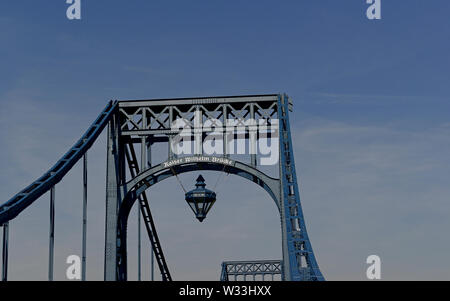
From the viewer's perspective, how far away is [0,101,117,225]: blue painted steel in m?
35.8

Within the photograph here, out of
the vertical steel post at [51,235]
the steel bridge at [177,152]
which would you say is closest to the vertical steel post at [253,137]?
the steel bridge at [177,152]

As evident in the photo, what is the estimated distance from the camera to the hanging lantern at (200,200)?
43.5m

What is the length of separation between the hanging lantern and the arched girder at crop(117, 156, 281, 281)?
2.15 meters

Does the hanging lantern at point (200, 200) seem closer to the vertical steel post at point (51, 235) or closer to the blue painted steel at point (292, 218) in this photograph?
the blue painted steel at point (292, 218)

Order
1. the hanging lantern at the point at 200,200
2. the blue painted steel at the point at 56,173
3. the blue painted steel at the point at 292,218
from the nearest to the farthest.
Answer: the blue painted steel at the point at 56,173
the blue painted steel at the point at 292,218
the hanging lantern at the point at 200,200

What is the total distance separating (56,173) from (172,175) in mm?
8100

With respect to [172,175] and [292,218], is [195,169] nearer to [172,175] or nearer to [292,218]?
[172,175]

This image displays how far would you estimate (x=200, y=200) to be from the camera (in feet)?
143

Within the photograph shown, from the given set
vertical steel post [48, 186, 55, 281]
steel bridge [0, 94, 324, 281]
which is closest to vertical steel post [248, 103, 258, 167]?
steel bridge [0, 94, 324, 281]

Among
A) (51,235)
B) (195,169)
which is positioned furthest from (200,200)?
(51,235)

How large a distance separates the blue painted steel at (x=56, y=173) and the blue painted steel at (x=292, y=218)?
9821 millimetres
